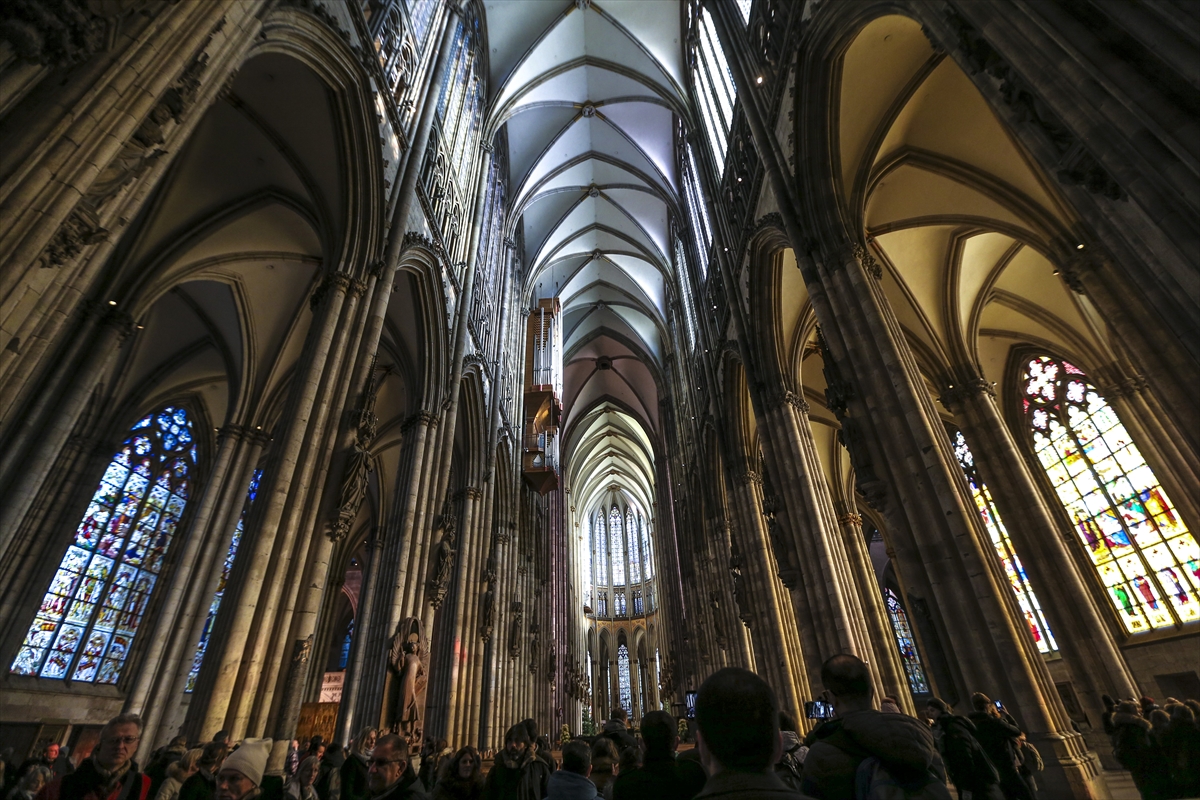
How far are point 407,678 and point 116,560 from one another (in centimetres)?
1010

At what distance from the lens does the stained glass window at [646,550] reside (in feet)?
146

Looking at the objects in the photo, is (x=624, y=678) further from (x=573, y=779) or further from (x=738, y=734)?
(x=738, y=734)

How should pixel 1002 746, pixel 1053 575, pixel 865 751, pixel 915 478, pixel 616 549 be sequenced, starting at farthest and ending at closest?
pixel 616 549 → pixel 1053 575 → pixel 915 478 → pixel 1002 746 → pixel 865 751

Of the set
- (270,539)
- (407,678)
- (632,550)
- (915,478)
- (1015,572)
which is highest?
(632,550)

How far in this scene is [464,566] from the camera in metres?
13.8

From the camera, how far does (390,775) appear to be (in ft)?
8.41

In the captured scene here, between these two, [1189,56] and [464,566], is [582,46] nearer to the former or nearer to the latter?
[464,566]

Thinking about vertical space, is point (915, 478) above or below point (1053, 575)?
above

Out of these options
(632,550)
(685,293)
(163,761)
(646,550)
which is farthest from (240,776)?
(632,550)

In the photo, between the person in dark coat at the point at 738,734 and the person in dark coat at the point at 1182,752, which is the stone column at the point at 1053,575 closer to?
the person in dark coat at the point at 1182,752

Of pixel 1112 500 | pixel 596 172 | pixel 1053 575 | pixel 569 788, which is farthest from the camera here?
pixel 596 172

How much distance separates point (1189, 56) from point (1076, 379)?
14.5m

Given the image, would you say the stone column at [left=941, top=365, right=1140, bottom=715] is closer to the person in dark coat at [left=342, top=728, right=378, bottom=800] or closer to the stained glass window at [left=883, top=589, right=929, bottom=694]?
the person in dark coat at [left=342, top=728, right=378, bottom=800]

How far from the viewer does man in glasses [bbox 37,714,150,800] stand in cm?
283
